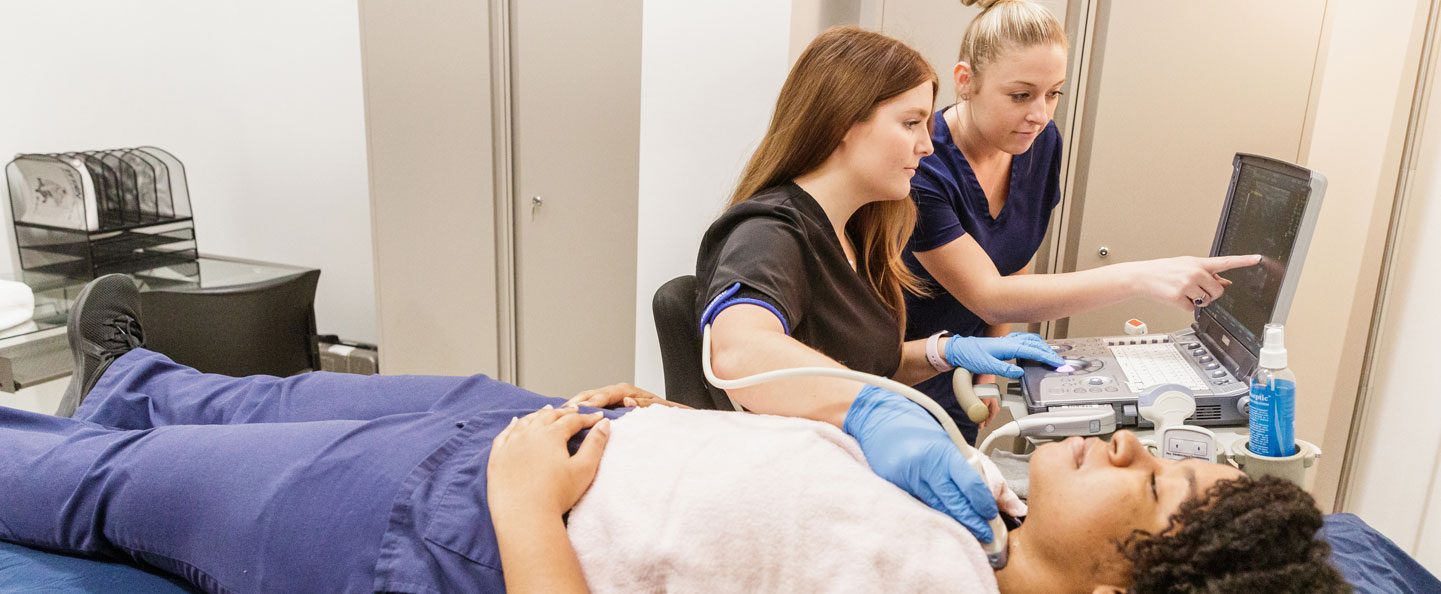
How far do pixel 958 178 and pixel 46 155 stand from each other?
8.75 ft

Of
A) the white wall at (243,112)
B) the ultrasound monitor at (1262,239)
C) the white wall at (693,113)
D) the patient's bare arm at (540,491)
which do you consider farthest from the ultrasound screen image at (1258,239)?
the white wall at (243,112)

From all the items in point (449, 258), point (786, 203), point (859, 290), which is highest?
point (786, 203)

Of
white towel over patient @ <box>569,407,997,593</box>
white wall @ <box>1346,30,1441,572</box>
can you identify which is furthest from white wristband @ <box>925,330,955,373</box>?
white wall @ <box>1346,30,1441,572</box>

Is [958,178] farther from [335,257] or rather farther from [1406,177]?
[335,257]

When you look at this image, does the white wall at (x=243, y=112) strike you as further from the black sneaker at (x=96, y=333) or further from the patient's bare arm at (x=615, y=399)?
the patient's bare arm at (x=615, y=399)

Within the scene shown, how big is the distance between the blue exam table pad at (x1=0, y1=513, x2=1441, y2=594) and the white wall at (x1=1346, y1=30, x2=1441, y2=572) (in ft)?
3.01

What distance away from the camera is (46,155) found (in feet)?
9.03

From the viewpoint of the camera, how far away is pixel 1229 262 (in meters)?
1.41

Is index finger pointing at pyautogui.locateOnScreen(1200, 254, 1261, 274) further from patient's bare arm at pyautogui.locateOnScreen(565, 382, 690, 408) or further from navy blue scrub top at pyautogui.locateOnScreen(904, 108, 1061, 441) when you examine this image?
patient's bare arm at pyautogui.locateOnScreen(565, 382, 690, 408)

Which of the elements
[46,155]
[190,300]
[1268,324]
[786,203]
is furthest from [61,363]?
[1268,324]

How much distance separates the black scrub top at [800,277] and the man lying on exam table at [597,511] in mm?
201

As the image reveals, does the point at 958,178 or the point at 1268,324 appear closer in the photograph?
the point at 1268,324

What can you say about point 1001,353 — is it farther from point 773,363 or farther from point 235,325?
point 235,325

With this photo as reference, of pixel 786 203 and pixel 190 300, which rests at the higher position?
pixel 786 203
